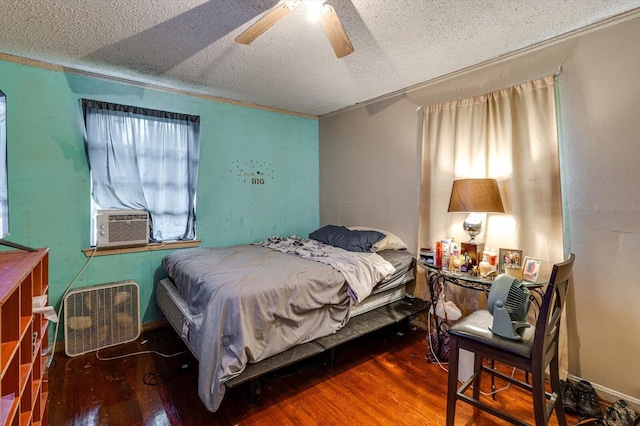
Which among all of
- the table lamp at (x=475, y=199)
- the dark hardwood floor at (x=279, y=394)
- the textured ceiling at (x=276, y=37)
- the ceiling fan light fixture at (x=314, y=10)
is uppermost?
the textured ceiling at (x=276, y=37)

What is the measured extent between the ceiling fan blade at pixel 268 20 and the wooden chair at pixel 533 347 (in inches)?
69.7

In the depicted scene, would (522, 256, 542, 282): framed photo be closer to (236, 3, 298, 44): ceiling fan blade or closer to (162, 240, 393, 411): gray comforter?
(162, 240, 393, 411): gray comforter

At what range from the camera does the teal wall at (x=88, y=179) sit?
2.48 m

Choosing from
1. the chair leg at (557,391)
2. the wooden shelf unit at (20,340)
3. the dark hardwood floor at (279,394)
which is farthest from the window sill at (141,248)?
the chair leg at (557,391)

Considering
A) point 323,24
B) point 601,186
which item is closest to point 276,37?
point 323,24

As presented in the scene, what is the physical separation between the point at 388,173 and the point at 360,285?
1.44 m

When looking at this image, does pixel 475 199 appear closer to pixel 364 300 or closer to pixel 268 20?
pixel 364 300

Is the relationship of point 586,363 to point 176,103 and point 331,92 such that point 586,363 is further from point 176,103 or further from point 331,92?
point 176,103

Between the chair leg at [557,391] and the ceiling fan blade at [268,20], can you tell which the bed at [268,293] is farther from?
the ceiling fan blade at [268,20]

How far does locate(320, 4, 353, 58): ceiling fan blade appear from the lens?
1603mm

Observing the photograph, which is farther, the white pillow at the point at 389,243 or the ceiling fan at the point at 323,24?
the white pillow at the point at 389,243

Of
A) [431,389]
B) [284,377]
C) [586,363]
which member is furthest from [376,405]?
[586,363]

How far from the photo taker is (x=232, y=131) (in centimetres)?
354

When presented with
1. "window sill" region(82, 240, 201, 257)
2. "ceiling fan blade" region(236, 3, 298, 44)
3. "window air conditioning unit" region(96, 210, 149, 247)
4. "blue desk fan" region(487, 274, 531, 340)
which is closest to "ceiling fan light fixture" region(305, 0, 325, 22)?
"ceiling fan blade" region(236, 3, 298, 44)
